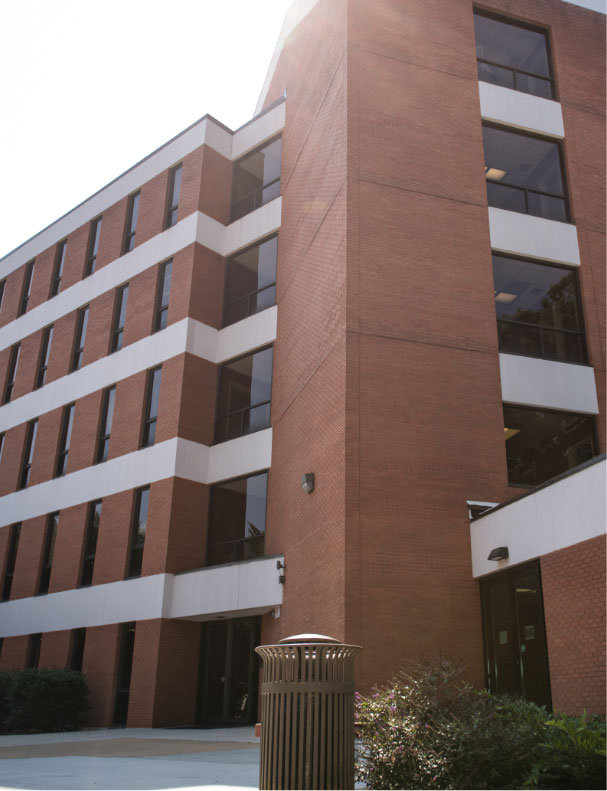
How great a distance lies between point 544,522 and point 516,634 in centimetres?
206

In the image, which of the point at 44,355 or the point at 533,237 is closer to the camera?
the point at 533,237

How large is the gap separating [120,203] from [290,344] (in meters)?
10.5

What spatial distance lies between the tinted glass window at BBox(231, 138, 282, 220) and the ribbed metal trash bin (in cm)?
1675

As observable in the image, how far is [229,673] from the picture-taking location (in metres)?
17.4

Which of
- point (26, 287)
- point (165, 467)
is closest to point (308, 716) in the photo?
point (165, 467)

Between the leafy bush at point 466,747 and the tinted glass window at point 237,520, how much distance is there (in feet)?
33.1

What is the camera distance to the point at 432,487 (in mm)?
13547

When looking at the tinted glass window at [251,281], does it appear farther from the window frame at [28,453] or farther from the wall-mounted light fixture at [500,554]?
the wall-mounted light fixture at [500,554]

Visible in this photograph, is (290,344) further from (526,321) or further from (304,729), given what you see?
(304,729)

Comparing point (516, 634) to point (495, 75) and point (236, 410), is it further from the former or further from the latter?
point (495, 75)

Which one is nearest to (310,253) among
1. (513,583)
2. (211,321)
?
(211,321)

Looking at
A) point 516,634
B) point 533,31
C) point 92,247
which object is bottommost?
point 516,634

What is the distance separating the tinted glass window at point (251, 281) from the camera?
66.4 ft

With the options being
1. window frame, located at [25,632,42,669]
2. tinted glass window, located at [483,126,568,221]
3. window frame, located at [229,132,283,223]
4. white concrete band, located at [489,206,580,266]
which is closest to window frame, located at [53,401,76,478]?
window frame, located at [25,632,42,669]
